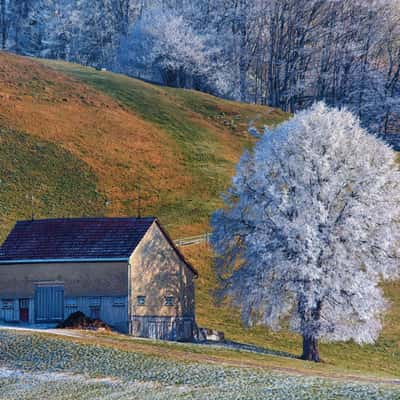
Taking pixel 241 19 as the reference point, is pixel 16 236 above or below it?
below

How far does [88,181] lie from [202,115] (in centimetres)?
3138

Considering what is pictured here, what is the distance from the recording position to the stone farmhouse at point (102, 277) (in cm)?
5275

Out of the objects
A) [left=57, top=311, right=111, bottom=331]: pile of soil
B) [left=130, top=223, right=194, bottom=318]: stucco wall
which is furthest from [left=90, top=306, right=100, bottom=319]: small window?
[left=130, top=223, right=194, bottom=318]: stucco wall

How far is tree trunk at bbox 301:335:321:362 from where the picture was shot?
4984cm

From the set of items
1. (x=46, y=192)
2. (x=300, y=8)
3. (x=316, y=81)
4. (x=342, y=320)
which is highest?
(x=300, y=8)

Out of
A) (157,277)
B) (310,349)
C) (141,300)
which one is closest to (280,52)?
(157,277)

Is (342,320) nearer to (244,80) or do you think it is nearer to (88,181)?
(88,181)

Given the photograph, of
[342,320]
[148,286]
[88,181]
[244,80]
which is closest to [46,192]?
[88,181]

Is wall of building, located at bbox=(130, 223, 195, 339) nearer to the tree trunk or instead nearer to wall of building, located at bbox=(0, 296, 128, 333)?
wall of building, located at bbox=(0, 296, 128, 333)

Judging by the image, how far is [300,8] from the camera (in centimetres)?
13362

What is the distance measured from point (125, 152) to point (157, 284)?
156 ft

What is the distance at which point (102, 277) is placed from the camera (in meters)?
52.8

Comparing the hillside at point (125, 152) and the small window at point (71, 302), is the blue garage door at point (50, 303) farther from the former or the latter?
the hillside at point (125, 152)

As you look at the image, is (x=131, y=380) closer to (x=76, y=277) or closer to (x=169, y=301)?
(x=76, y=277)
